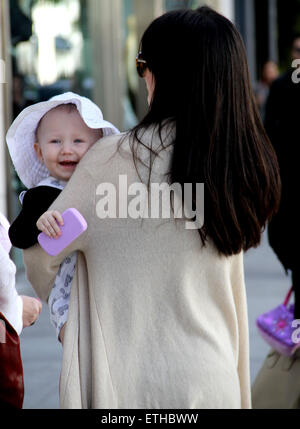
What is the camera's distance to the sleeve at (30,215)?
2457 millimetres

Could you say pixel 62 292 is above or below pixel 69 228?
below

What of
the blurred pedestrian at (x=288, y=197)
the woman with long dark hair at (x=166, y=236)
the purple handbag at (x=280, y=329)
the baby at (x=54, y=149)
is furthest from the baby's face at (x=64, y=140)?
the purple handbag at (x=280, y=329)

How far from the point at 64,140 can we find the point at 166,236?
42 cm

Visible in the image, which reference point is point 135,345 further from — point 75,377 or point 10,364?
point 10,364

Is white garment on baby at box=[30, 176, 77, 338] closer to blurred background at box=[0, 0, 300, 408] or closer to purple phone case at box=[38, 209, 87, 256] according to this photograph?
purple phone case at box=[38, 209, 87, 256]

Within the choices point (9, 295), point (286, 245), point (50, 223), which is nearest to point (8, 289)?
point (9, 295)

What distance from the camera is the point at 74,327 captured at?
2.40 meters

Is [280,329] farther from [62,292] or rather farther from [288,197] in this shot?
[62,292]

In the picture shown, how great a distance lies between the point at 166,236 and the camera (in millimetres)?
2375

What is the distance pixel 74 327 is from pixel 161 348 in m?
0.23

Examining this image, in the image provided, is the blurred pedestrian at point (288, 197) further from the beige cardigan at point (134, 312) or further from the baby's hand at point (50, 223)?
the baby's hand at point (50, 223)

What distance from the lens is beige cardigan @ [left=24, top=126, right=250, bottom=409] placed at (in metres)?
2.36
